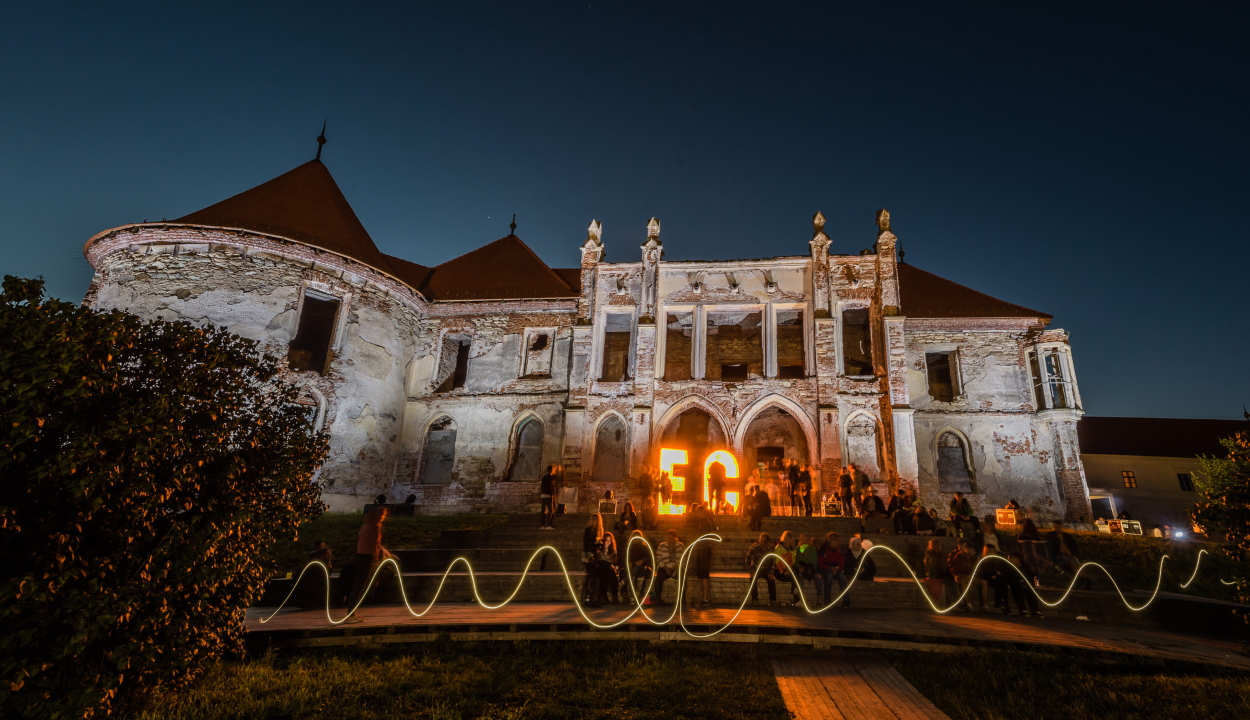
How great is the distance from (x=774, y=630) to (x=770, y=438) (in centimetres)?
1766

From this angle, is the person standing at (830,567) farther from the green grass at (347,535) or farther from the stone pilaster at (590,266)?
the stone pilaster at (590,266)

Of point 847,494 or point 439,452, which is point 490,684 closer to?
point 847,494

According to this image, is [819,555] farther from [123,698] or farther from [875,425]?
[875,425]

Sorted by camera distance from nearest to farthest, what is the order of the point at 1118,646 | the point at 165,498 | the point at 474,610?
the point at 165,498
the point at 1118,646
the point at 474,610

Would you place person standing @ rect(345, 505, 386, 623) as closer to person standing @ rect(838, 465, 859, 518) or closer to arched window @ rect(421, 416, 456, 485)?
person standing @ rect(838, 465, 859, 518)

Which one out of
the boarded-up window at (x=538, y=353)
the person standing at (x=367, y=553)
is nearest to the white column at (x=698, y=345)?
the boarded-up window at (x=538, y=353)

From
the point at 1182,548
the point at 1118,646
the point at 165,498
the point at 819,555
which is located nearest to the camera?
the point at 165,498

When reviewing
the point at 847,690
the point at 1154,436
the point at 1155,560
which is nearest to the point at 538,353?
the point at 847,690

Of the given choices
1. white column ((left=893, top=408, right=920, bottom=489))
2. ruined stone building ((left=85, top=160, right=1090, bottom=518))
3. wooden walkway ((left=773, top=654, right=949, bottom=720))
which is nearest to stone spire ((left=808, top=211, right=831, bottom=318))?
ruined stone building ((left=85, top=160, right=1090, bottom=518))

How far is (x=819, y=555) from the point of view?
444 inches

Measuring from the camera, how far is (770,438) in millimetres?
25172

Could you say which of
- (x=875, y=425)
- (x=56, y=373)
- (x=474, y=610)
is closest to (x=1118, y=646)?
(x=474, y=610)

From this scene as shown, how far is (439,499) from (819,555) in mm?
16910

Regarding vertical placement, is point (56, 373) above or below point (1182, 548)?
above
